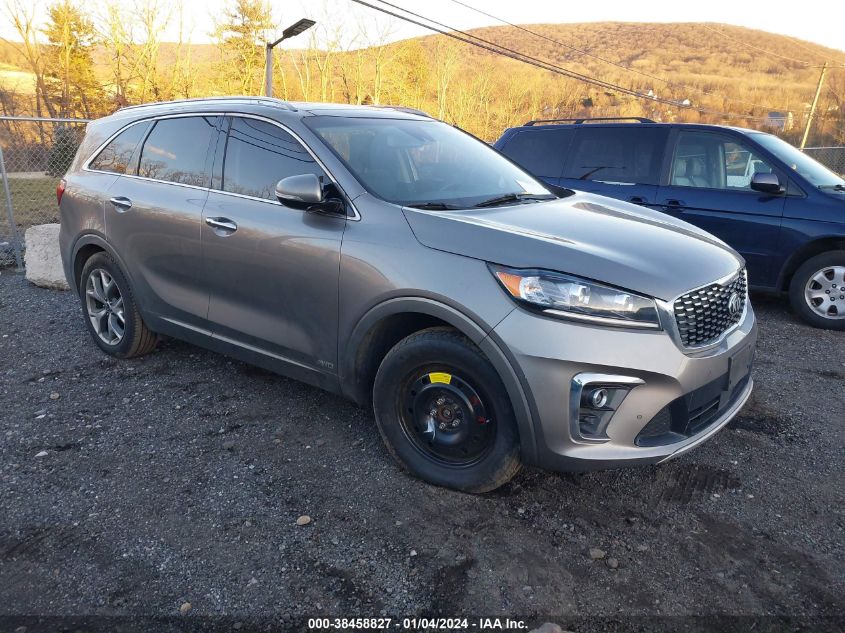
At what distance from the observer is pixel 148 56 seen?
28.5 meters

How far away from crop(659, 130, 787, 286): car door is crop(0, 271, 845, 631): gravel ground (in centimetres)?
232

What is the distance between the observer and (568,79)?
76188 millimetres

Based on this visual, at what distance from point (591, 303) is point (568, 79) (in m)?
81.0

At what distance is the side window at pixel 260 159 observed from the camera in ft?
11.1

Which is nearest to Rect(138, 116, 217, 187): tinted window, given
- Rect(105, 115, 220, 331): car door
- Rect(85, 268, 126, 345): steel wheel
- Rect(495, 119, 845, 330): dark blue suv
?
Rect(105, 115, 220, 331): car door

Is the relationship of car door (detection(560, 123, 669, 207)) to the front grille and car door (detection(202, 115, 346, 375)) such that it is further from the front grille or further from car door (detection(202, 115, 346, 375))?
car door (detection(202, 115, 346, 375))

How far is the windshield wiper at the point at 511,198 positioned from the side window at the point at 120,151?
8.28 feet

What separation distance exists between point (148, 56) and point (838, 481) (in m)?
31.8

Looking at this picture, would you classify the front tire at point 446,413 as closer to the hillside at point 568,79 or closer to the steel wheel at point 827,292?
the steel wheel at point 827,292

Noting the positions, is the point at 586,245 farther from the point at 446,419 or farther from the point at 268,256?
the point at 268,256

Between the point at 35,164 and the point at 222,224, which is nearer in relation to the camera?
the point at 222,224

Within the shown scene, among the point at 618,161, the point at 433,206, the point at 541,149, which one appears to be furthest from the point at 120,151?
the point at 618,161

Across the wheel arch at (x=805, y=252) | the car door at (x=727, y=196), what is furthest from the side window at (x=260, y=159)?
the wheel arch at (x=805, y=252)

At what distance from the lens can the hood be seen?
258cm
